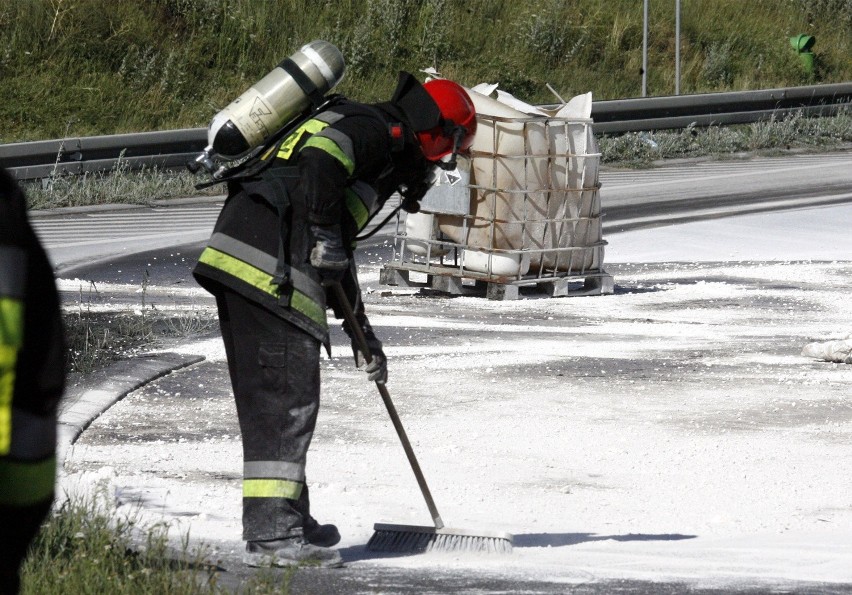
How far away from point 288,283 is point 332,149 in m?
0.43

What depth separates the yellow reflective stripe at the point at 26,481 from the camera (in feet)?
5.90

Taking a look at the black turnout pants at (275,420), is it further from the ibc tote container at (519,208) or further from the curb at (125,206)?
the curb at (125,206)

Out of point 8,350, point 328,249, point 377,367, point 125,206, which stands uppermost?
point 8,350

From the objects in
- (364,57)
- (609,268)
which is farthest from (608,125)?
(609,268)

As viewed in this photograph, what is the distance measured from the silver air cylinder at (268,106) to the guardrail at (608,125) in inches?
Answer: 206

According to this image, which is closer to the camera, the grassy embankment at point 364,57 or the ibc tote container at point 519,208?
the ibc tote container at point 519,208

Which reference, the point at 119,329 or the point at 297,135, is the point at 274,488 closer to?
the point at 297,135

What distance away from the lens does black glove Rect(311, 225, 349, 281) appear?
4.41 meters

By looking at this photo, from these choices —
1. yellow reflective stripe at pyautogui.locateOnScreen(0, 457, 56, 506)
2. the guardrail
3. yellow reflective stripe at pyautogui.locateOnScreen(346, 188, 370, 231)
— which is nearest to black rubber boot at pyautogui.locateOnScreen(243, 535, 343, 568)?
yellow reflective stripe at pyautogui.locateOnScreen(346, 188, 370, 231)

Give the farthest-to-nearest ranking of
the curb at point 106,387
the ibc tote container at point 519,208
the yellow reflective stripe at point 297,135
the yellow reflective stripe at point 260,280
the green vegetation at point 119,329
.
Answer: the ibc tote container at point 519,208
the green vegetation at point 119,329
the curb at point 106,387
the yellow reflective stripe at point 297,135
the yellow reflective stripe at point 260,280

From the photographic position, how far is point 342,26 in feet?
71.8

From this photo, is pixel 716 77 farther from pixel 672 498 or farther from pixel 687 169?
pixel 672 498

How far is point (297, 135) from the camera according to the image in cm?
463

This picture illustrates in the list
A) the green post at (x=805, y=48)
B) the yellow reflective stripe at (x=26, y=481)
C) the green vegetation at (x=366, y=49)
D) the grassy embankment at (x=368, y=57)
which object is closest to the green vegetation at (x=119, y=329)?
the grassy embankment at (x=368, y=57)
